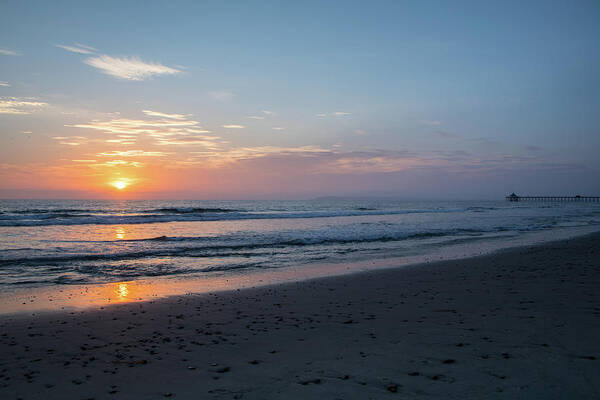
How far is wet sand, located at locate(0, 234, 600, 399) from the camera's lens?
4.27 m

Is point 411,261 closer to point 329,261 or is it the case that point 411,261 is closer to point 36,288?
point 329,261

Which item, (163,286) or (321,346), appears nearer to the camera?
(321,346)

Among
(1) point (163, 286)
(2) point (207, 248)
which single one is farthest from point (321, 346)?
(2) point (207, 248)

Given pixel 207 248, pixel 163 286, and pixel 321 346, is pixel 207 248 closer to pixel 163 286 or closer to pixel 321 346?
pixel 163 286

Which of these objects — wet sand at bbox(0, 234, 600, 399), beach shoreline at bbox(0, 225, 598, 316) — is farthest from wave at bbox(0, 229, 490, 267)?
wet sand at bbox(0, 234, 600, 399)

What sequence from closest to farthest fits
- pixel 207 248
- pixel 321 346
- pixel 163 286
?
pixel 321 346 → pixel 163 286 → pixel 207 248

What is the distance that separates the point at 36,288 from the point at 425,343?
10.2 m

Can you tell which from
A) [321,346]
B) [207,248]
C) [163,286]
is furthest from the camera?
[207,248]

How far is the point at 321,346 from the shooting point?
223 inches

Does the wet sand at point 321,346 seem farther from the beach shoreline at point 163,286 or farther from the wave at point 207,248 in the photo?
the wave at point 207,248

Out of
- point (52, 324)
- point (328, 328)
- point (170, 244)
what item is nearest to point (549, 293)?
point (328, 328)

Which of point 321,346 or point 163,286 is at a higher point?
point 321,346

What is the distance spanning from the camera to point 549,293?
28.2ft

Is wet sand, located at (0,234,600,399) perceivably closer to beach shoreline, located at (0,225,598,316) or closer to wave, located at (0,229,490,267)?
beach shoreline, located at (0,225,598,316)
